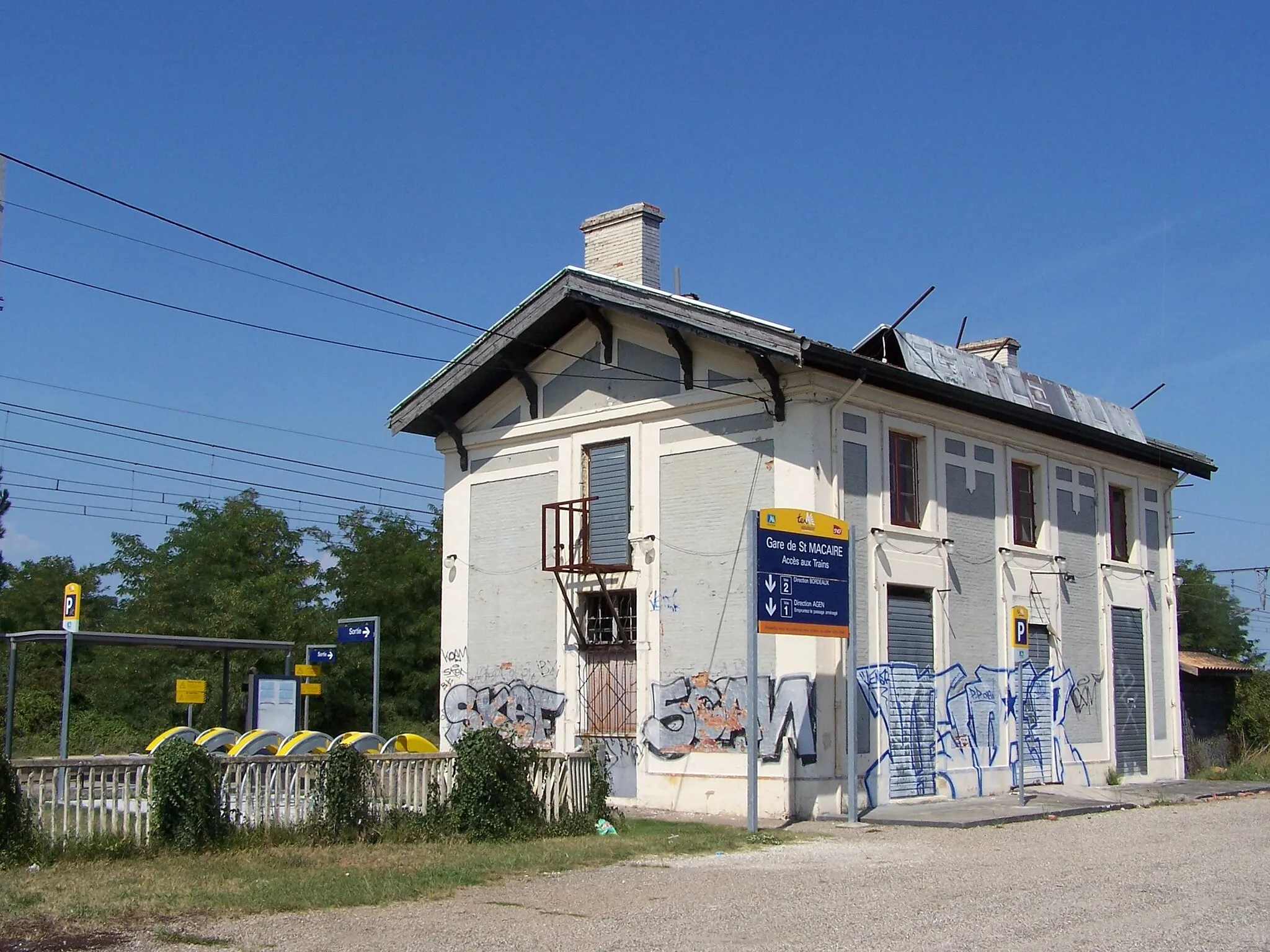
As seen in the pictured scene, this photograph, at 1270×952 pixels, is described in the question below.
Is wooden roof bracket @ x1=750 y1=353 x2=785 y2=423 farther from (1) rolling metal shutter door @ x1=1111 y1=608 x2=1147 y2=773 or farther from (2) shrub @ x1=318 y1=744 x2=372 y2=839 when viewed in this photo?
(1) rolling metal shutter door @ x1=1111 y1=608 x2=1147 y2=773

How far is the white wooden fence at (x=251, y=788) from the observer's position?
11.9m

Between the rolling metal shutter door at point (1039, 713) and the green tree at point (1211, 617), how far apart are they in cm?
3476

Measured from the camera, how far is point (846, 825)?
672 inches

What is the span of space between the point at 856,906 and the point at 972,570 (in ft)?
38.5

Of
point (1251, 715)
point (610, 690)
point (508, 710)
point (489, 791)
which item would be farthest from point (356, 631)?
point (1251, 715)

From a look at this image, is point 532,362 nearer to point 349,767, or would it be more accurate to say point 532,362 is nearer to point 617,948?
point 349,767

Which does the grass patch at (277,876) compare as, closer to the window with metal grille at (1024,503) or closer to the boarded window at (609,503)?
the boarded window at (609,503)

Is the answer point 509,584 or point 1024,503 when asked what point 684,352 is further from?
point 1024,503

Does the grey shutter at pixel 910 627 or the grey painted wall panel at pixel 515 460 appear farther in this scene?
the grey painted wall panel at pixel 515 460

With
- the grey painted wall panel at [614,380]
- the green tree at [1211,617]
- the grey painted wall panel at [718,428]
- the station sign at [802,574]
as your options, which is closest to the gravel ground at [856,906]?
the station sign at [802,574]

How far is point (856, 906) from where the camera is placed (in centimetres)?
1038

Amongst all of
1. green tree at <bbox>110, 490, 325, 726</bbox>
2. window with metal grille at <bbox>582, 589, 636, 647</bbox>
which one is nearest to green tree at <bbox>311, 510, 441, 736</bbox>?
green tree at <bbox>110, 490, 325, 726</bbox>

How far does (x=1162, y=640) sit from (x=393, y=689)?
1951 cm

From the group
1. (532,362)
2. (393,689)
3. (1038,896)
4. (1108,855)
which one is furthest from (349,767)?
(393,689)
